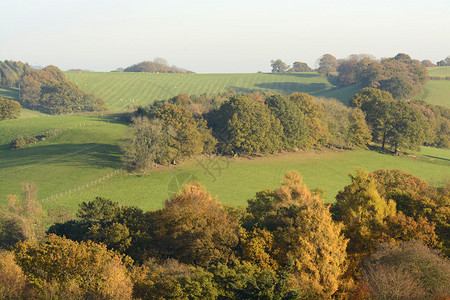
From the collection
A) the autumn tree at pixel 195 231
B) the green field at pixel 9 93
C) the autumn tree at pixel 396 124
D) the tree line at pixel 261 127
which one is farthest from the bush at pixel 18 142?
the autumn tree at pixel 396 124

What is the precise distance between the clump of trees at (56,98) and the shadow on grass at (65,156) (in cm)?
6690

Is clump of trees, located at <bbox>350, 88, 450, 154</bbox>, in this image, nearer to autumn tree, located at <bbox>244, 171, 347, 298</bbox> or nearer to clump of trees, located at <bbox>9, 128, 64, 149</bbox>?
autumn tree, located at <bbox>244, 171, 347, 298</bbox>

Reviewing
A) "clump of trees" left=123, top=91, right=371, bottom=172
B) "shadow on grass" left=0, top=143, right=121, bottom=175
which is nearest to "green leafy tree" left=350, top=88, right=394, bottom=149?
"clump of trees" left=123, top=91, right=371, bottom=172

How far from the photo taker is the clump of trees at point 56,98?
152m

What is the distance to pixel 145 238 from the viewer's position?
4081cm

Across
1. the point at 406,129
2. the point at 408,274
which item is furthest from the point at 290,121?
the point at 408,274

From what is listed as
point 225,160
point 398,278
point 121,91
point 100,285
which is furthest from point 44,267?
point 121,91

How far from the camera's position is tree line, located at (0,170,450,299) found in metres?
29.4

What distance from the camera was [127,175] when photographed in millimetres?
73312

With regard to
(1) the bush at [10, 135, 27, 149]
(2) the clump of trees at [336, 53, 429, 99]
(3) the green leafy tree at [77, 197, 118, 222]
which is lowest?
(3) the green leafy tree at [77, 197, 118, 222]

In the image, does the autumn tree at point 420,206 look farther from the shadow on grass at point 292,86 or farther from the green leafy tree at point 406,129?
the shadow on grass at point 292,86

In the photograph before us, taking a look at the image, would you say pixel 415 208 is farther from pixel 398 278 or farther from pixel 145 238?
pixel 145 238

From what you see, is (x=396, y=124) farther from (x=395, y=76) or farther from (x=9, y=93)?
(x=9, y=93)

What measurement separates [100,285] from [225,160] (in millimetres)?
58235
